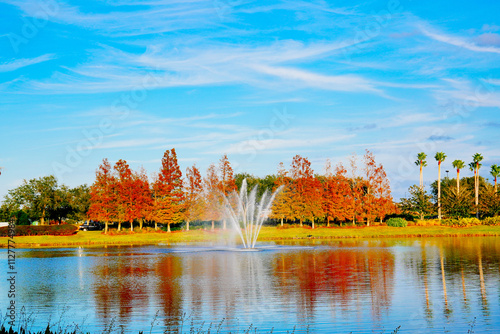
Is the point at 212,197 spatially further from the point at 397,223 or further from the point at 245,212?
the point at 397,223

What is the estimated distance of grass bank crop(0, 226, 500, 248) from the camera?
244 feet

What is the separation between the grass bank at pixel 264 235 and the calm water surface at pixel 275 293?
31573mm

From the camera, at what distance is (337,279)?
30641mm

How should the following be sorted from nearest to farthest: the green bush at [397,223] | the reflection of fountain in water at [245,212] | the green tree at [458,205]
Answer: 1. the reflection of fountain in water at [245,212]
2. the green bush at [397,223]
3. the green tree at [458,205]

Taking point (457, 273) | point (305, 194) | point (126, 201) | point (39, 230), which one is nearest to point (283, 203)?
point (305, 194)

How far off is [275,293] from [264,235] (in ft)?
173

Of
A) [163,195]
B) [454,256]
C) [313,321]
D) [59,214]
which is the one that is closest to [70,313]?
[313,321]

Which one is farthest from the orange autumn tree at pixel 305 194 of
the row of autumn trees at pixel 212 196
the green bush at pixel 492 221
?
the green bush at pixel 492 221

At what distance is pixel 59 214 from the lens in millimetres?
115312

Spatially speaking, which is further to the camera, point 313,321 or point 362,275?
point 362,275

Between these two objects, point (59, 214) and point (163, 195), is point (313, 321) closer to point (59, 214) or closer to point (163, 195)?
point (163, 195)

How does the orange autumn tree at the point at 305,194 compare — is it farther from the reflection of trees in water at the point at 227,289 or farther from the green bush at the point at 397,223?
the reflection of trees in water at the point at 227,289

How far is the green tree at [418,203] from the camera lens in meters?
91.6

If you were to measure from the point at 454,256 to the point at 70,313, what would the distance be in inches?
1259
